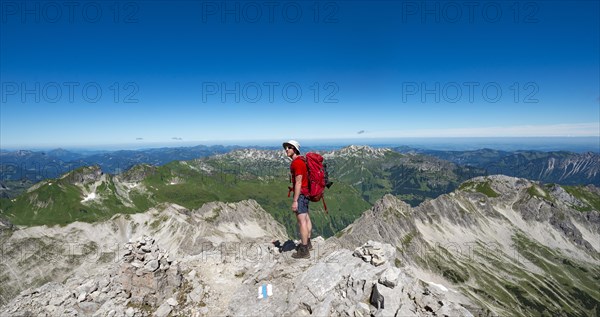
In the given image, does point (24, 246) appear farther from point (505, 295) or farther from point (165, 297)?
point (505, 295)

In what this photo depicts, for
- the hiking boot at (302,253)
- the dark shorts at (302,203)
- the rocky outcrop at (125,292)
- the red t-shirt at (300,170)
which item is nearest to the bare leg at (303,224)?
the dark shorts at (302,203)

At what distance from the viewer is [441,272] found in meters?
183

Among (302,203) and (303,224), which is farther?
(303,224)

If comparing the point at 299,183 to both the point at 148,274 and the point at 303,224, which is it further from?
the point at 148,274

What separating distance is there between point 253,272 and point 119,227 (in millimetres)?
198835

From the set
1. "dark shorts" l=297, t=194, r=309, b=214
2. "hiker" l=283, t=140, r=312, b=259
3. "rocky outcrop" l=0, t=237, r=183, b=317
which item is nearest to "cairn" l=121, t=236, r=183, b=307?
"rocky outcrop" l=0, t=237, r=183, b=317

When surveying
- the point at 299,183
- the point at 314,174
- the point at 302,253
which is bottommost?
the point at 302,253

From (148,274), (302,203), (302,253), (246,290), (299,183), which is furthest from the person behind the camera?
(148,274)

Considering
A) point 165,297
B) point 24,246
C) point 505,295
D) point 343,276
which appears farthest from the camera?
point 505,295

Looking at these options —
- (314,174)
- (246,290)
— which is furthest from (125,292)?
(314,174)

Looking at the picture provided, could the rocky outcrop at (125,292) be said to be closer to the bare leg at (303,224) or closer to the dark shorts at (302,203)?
the bare leg at (303,224)

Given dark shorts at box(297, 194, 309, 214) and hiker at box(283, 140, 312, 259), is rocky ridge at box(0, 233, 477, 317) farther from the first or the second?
dark shorts at box(297, 194, 309, 214)

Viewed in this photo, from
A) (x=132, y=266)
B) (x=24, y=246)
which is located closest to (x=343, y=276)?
(x=132, y=266)

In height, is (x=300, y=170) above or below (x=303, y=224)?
above
